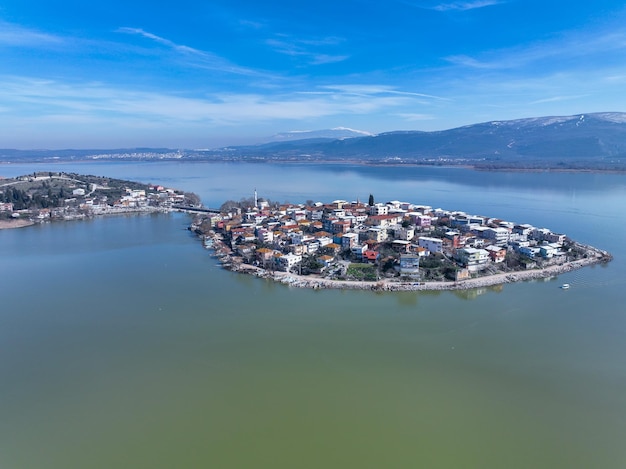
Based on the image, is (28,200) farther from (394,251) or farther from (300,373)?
(300,373)

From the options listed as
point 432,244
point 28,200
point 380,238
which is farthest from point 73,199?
point 432,244

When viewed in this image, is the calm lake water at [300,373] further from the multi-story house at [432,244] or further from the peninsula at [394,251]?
the multi-story house at [432,244]

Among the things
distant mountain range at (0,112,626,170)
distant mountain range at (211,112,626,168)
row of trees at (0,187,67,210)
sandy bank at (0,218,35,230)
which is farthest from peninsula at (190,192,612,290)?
distant mountain range at (211,112,626,168)

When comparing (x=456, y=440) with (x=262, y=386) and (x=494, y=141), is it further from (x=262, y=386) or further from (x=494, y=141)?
(x=494, y=141)

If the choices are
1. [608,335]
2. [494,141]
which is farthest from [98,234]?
[494,141]

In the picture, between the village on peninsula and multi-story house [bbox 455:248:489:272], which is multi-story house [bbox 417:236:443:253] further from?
multi-story house [bbox 455:248:489:272]

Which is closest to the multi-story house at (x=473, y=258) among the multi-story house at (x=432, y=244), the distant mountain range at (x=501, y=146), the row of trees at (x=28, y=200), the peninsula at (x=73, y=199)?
the multi-story house at (x=432, y=244)
